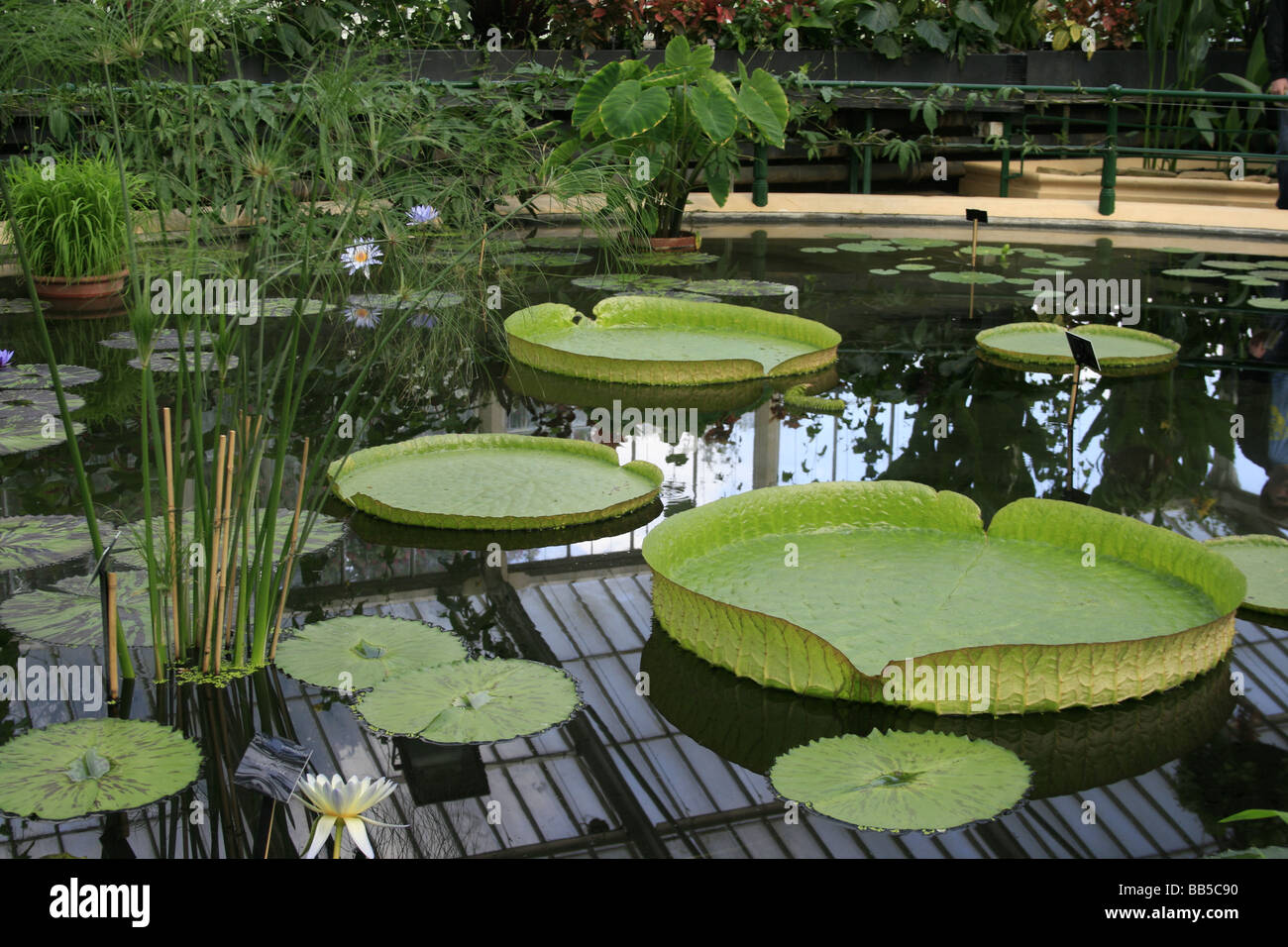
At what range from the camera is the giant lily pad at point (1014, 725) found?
2494mm

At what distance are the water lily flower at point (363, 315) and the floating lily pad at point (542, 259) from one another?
92cm

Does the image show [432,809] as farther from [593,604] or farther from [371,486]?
[371,486]

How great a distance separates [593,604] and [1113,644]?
1.23m

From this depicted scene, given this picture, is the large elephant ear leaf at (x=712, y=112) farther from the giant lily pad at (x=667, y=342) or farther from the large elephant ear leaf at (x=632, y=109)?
the giant lily pad at (x=667, y=342)

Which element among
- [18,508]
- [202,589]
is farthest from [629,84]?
[202,589]

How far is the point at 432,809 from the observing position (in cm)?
228

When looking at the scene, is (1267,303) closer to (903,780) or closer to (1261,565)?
(1261,565)

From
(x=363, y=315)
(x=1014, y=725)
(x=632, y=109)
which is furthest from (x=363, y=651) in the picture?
(x=632, y=109)

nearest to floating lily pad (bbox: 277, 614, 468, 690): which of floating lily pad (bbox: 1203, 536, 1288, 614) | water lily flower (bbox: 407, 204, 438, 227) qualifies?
water lily flower (bbox: 407, 204, 438, 227)

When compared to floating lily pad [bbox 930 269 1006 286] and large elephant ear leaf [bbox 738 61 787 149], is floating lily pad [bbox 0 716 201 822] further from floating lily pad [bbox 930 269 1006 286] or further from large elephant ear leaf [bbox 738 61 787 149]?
large elephant ear leaf [bbox 738 61 787 149]

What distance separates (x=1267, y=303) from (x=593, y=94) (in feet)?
13.3

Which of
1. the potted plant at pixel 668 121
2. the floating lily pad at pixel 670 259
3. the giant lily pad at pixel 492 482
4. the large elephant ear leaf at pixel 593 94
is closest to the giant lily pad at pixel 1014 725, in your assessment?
the giant lily pad at pixel 492 482

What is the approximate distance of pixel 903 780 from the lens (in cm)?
232

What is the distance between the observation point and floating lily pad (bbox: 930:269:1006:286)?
731 cm
